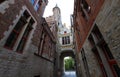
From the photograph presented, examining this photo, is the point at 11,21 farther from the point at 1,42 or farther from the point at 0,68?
the point at 0,68

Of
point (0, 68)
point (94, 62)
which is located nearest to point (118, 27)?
point (94, 62)

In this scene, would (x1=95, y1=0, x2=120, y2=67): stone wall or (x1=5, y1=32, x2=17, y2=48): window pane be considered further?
(x1=5, y1=32, x2=17, y2=48): window pane

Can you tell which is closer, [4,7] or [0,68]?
[0,68]

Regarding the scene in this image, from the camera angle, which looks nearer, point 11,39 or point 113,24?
point 113,24

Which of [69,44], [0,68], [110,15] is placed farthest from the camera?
[69,44]

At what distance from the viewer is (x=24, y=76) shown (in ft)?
13.7

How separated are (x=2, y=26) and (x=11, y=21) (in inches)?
21.3

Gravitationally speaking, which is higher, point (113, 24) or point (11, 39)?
point (11, 39)

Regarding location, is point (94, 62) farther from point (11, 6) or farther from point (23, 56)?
point (11, 6)

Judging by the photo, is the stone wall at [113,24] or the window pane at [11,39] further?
the window pane at [11,39]

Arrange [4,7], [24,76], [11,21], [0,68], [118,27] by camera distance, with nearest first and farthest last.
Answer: [118,27], [0,68], [4,7], [11,21], [24,76]

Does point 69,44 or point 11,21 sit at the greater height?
point 69,44

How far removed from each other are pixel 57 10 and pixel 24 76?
18791mm

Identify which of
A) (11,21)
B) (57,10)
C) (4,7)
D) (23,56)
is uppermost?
(57,10)
